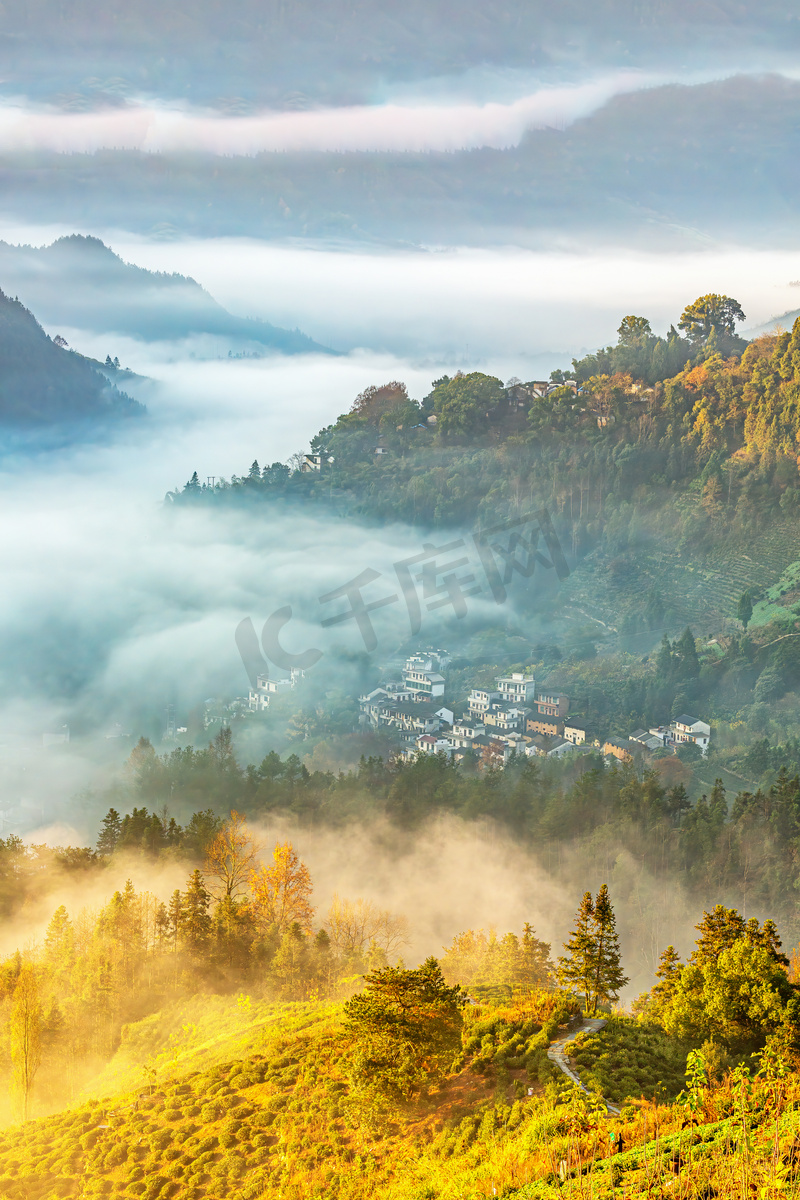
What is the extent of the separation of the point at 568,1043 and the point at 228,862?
42.2 feet

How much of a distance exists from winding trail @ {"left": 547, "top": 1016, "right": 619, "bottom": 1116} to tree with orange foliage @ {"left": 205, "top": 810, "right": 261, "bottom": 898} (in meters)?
11.0

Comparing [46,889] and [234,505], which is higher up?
→ [234,505]

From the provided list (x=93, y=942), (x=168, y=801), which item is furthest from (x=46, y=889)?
(x=168, y=801)

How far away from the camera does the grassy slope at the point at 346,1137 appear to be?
829 cm

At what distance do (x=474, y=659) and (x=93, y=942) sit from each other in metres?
29.8

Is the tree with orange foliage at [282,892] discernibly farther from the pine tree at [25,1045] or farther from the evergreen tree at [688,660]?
the evergreen tree at [688,660]

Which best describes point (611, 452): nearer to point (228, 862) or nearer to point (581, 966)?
point (228, 862)

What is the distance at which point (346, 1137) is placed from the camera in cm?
1170

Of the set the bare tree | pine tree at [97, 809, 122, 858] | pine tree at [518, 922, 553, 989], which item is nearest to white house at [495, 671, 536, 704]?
the bare tree

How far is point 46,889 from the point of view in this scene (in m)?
23.0

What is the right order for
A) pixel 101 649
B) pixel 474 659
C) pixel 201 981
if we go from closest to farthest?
1. pixel 201 981
2. pixel 474 659
3. pixel 101 649

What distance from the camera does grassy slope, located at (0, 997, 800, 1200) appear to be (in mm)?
8289

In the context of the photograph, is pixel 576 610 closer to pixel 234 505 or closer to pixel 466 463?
pixel 466 463

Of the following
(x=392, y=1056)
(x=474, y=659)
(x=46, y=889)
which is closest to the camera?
(x=392, y=1056)
